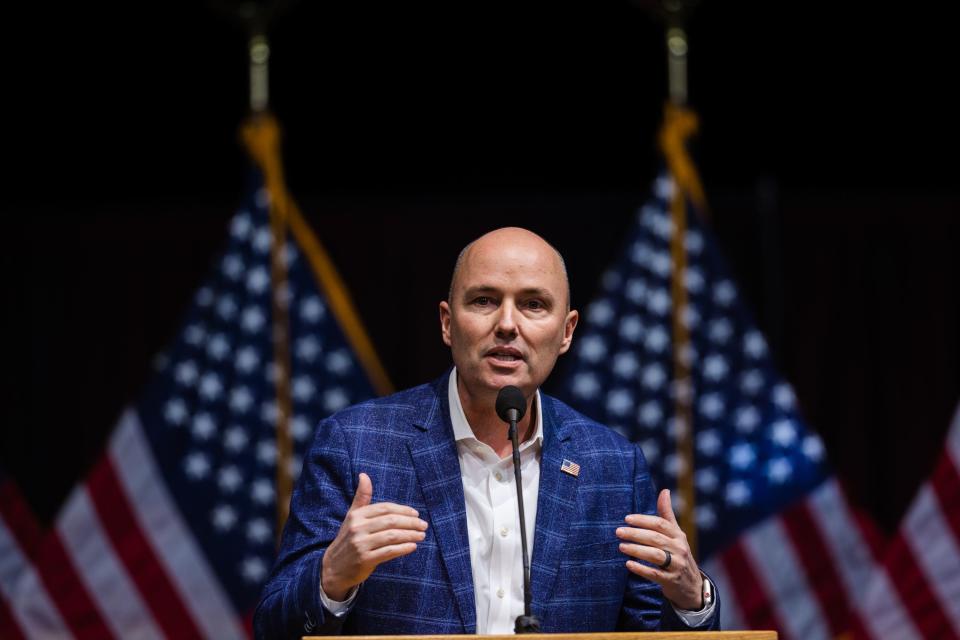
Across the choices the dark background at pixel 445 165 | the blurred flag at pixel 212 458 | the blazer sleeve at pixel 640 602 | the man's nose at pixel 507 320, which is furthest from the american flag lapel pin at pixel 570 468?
the dark background at pixel 445 165

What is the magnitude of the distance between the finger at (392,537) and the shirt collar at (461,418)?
1.60 ft

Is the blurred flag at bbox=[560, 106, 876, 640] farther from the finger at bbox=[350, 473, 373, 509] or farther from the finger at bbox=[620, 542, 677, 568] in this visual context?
the finger at bbox=[350, 473, 373, 509]

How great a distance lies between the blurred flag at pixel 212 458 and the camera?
14.8ft

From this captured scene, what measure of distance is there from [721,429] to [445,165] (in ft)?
5.33

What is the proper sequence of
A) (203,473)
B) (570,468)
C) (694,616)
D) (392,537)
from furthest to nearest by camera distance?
(203,473)
(570,468)
(694,616)
(392,537)

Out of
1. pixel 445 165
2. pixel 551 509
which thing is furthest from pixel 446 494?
pixel 445 165

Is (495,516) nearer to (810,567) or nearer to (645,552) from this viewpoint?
(645,552)

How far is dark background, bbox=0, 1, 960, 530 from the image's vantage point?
5.20 meters

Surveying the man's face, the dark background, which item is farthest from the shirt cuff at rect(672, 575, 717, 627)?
the dark background

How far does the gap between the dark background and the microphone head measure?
116 inches

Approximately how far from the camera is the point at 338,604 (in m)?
2.27

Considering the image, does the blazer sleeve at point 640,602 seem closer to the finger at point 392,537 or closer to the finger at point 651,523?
the finger at point 651,523

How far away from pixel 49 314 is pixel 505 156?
6.37 feet

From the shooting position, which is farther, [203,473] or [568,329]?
[203,473]
